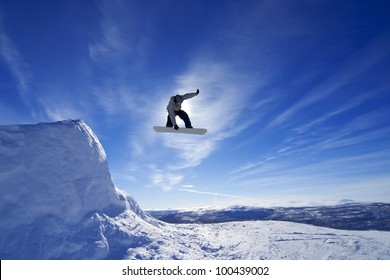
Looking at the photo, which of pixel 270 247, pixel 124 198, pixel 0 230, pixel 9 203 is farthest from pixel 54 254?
pixel 270 247

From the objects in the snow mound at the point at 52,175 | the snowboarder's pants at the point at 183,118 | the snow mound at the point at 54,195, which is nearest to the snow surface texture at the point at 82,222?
the snow mound at the point at 52,175

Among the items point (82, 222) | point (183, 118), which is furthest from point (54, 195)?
point (183, 118)

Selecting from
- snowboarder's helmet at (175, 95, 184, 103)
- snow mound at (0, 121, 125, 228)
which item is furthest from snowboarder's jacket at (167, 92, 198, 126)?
snow mound at (0, 121, 125, 228)

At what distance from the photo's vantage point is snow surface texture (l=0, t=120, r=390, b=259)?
114 feet

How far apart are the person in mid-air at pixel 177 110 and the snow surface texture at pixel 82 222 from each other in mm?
30838

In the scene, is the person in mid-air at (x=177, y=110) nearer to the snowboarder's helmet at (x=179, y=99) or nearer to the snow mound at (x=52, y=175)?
the snowboarder's helmet at (x=179, y=99)

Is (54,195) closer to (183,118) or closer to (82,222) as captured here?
(82,222)

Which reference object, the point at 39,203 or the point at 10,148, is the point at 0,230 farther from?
the point at 10,148

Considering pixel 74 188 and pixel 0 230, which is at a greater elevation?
pixel 74 188

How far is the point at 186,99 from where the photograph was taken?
10.2 metres

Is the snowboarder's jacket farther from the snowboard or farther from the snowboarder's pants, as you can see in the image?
the snowboard
